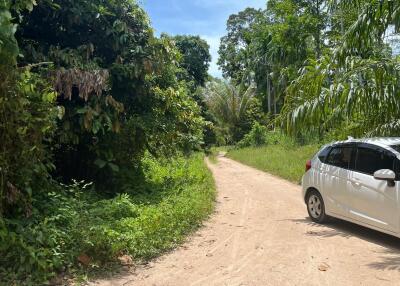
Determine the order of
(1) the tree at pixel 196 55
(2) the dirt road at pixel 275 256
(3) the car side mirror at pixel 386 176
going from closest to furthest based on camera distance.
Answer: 1. (2) the dirt road at pixel 275 256
2. (3) the car side mirror at pixel 386 176
3. (1) the tree at pixel 196 55

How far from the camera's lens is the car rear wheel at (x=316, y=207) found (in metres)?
8.82

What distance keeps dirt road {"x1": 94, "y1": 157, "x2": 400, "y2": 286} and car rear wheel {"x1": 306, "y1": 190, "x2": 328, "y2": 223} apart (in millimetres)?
162

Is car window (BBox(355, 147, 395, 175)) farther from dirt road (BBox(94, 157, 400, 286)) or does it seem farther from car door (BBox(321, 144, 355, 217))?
dirt road (BBox(94, 157, 400, 286))

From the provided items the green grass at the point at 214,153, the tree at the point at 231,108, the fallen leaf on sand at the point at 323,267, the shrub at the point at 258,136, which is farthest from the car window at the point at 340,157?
the tree at the point at 231,108

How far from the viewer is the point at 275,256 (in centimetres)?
672

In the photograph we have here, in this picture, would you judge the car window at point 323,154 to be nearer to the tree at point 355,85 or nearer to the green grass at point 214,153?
the tree at point 355,85

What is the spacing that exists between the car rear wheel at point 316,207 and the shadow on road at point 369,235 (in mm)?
118

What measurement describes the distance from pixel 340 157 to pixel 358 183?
2.92 ft

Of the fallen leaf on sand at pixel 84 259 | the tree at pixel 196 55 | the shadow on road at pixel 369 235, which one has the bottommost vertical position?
the fallen leaf on sand at pixel 84 259

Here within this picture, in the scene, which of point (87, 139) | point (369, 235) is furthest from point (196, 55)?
point (369, 235)

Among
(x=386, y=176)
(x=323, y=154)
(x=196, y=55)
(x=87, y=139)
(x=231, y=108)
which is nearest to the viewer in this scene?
(x=386, y=176)

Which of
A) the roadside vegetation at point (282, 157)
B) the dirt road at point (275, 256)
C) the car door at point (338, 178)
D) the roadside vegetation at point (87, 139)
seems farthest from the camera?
the roadside vegetation at point (282, 157)

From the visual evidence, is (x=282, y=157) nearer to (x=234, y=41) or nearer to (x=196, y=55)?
(x=196, y=55)

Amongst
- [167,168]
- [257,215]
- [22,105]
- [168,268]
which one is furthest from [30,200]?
[167,168]
